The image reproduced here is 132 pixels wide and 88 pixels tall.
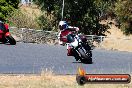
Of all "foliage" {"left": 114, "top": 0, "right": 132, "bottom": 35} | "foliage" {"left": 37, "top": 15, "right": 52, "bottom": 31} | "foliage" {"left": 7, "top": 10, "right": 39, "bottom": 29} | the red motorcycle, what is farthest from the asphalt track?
"foliage" {"left": 114, "top": 0, "right": 132, "bottom": 35}

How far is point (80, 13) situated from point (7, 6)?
33.0ft

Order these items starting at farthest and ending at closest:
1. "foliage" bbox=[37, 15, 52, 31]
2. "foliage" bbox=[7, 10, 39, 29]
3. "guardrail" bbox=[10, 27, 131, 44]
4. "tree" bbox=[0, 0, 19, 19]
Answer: "tree" bbox=[0, 0, 19, 19], "foliage" bbox=[37, 15, 52, 31], "foliage" bbox=[7, 10, 39, 29], "guardrail" bbox=[10, 27, 131, 44]

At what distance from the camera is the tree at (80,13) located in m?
49.7

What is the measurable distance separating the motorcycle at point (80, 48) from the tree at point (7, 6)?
32.4 meters

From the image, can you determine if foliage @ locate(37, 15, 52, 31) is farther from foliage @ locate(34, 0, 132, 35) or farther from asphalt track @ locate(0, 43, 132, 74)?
asphalt track @ locate(0, 43, 132, 74)

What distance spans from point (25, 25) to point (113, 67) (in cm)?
2427

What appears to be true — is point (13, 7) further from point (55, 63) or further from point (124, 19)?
point (55, 63)

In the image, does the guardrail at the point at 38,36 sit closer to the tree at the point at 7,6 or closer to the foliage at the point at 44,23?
the foliage at the point at 44,23

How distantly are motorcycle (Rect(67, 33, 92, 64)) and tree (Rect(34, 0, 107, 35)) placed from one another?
27.9m

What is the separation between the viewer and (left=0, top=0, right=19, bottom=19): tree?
54.6 meters

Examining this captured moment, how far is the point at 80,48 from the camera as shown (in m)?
21.0

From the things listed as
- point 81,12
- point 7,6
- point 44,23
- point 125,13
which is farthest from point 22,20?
point 125,13

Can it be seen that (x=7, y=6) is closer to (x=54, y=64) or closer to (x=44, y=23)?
(x=44, y=23)

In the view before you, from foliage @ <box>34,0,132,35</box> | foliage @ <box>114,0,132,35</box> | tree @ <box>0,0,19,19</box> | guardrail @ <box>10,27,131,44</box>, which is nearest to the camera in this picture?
guardrail @ <box>10,27,131,44</box>
